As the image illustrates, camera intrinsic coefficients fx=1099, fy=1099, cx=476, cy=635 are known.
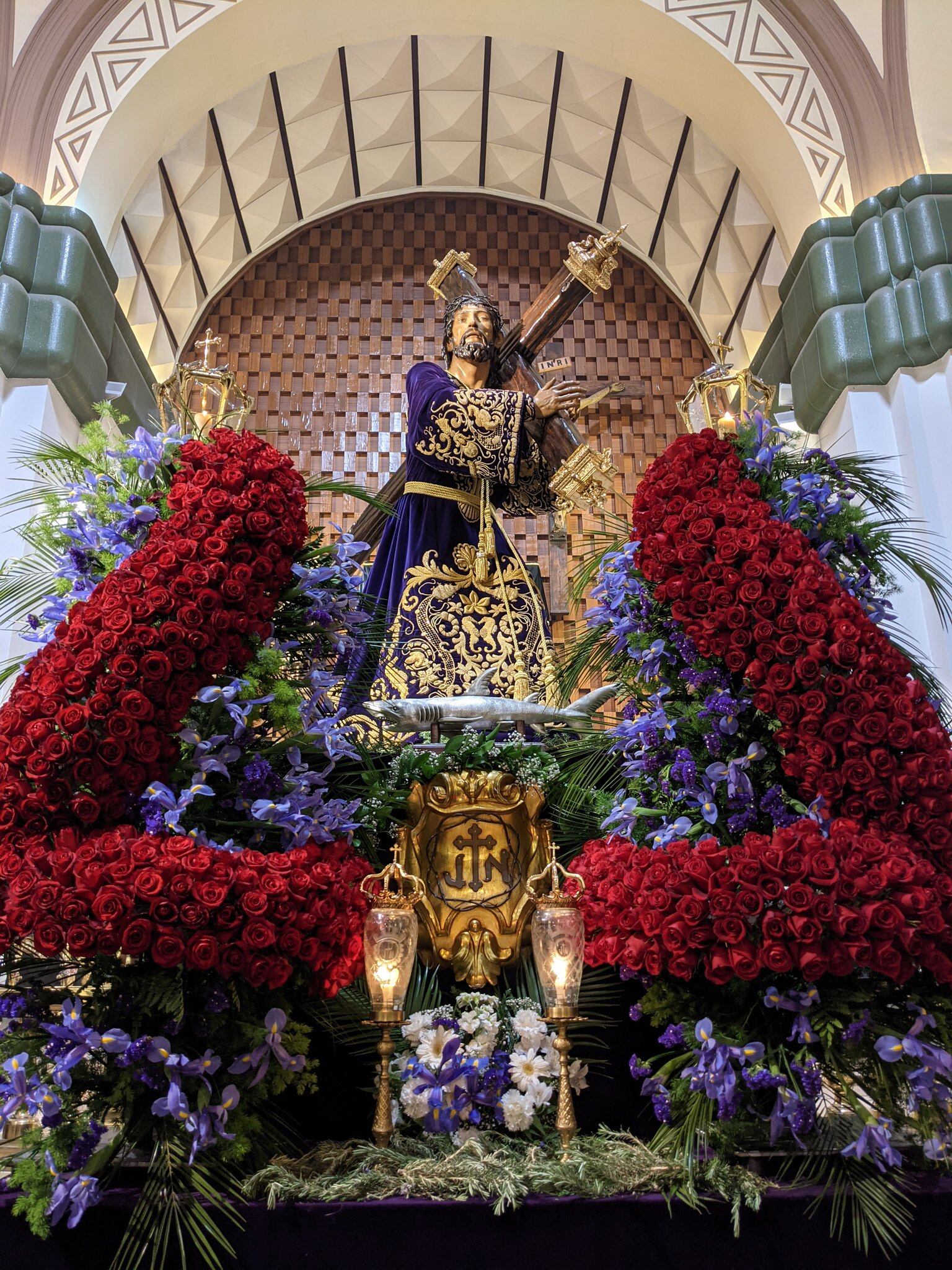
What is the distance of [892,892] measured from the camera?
1.90m

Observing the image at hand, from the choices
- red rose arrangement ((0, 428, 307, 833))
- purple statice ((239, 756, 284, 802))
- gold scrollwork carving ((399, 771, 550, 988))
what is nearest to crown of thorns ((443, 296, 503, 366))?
red rose arrangement ((0, 428, 307, 833))

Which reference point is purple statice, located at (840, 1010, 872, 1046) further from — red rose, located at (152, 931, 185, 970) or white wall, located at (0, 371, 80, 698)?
white wall, located at (0, 371, 80, 698)

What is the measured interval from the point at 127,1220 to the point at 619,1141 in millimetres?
876

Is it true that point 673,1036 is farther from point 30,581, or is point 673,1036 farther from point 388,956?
point 30,581

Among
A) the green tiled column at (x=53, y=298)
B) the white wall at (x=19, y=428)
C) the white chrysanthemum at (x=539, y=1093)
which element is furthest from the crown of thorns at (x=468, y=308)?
the white chrysanthemum at (x=539, y=1093)

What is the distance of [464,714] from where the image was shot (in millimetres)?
2734

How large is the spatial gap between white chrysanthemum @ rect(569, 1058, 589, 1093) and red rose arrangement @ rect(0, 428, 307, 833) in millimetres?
1015

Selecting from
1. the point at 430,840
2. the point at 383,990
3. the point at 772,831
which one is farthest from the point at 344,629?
the point at 772,831

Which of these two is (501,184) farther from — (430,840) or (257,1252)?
(257,1252)

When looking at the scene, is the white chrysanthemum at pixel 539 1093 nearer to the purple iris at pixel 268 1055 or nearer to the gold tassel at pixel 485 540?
the purple iris at pixel 268 1055

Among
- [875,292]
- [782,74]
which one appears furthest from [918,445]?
[782,74]

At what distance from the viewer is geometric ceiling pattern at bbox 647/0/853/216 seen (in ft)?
17.1

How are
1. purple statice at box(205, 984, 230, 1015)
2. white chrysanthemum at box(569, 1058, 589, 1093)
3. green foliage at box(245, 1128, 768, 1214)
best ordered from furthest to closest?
1. white chrysanthemum at box(569, 1058, 589, 1093)
2. purple statice at box(205, 984, 230, 1015)
3. green foliage at box(245, 1128, 768, 1214)

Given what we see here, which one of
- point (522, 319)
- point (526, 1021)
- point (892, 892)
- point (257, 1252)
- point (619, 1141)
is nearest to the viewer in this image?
point (257, 1252)
